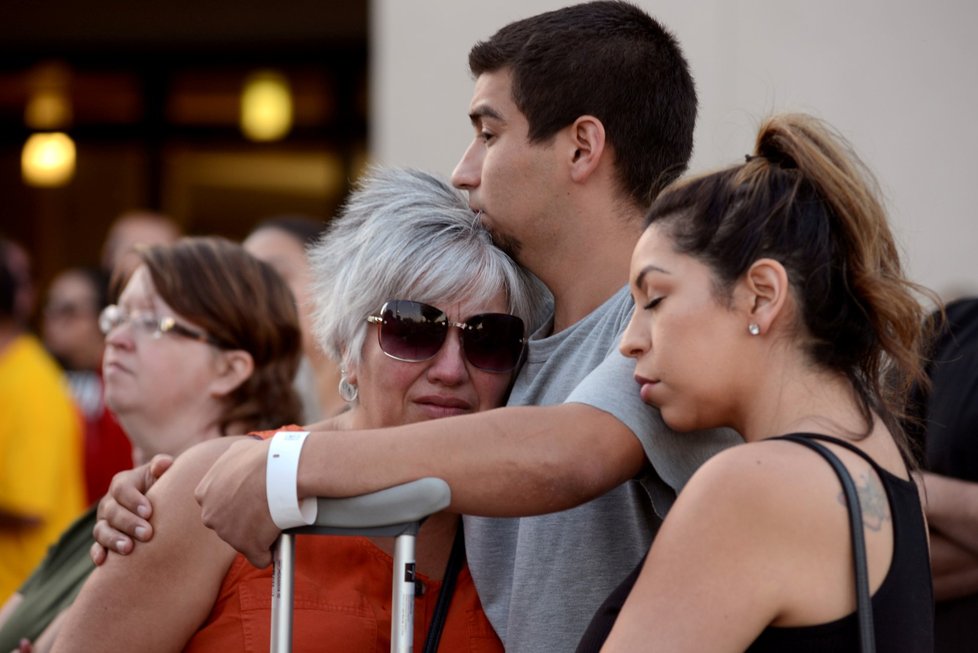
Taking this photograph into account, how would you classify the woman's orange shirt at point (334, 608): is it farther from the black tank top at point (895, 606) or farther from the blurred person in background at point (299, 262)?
A: the blurred person in background at point (299, 262)

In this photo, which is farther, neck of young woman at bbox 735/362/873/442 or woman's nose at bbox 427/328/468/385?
woman's nose at bbox 427/328/468/385

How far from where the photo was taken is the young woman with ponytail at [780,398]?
6.52 ft

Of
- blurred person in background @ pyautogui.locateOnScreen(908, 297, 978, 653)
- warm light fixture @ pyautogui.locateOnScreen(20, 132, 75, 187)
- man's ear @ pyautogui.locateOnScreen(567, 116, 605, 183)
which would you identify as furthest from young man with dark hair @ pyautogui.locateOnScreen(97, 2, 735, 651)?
warm light fixture @ pyautogui.locateOnScreen(20, 132, 75, 187)

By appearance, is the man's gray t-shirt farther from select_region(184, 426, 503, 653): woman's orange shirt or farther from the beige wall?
the beige wall

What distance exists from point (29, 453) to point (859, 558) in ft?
15.1

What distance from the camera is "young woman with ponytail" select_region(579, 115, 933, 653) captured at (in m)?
1.99

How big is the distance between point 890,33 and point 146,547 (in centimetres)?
447

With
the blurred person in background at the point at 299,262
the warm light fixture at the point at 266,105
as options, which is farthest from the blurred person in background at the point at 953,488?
the warm light fixture at the point at 266,105

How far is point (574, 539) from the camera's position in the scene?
264 centimetres

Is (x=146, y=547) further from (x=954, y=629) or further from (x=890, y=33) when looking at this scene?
(x=890, y=33)

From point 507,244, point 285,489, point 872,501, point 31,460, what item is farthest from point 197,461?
point 31,460

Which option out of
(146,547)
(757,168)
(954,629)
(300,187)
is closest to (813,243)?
(757,168)

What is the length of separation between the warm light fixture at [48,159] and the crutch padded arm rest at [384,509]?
1022 centimetres

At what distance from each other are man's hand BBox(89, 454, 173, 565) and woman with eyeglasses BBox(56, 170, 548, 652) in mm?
20
